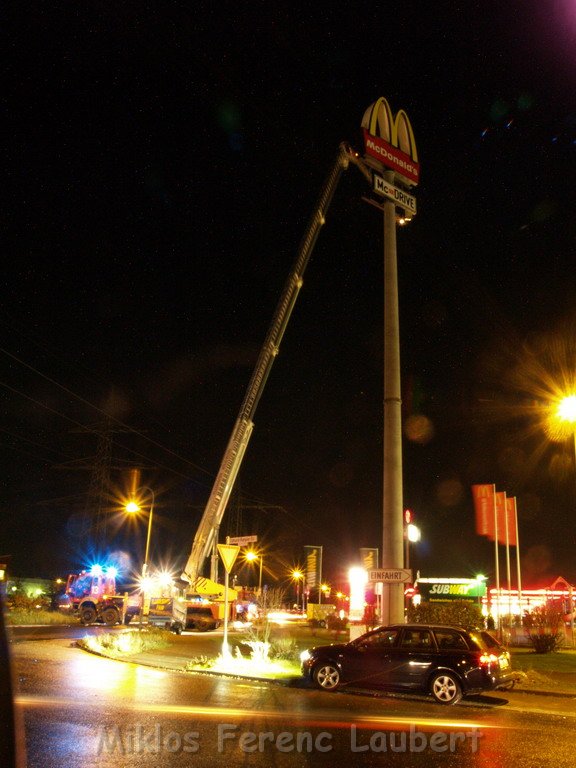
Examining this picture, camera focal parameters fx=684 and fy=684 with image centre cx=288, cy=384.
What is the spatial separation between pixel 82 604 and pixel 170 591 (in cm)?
502

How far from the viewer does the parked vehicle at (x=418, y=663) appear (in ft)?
42.8

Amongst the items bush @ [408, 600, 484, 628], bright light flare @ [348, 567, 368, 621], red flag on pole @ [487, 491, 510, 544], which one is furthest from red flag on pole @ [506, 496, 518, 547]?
bright light flare @ [348, 567, 368, 621]

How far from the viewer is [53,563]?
233ft

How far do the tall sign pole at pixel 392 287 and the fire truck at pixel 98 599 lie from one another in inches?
766

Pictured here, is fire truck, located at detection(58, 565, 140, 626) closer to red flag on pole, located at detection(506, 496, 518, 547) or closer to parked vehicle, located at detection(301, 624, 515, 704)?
red flag on pole, located at detection(506, 496, 518, 547)

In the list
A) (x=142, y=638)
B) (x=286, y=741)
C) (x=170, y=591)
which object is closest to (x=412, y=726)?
(x=286, y=741)

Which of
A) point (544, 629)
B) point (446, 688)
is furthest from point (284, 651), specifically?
point (544, 629)

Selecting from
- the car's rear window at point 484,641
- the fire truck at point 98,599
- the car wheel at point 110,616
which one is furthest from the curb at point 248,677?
the car wheel at point 110,616

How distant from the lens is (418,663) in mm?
Result: 13500

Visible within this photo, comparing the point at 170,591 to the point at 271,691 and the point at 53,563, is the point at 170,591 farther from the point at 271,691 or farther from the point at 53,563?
the point at 53,563

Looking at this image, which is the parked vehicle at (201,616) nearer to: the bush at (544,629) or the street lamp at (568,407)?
the bush at (544,629)

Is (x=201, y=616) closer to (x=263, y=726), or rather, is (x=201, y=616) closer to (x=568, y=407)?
(x=568, y=407)

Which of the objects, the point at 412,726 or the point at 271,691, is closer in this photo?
the point at 412,726

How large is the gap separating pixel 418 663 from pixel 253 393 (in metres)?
15.5
